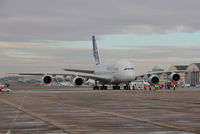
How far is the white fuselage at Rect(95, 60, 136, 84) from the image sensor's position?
60.8 metres

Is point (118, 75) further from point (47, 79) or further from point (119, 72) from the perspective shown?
point (47, 79)

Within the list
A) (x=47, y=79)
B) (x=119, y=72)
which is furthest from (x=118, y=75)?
(x=47, y=79)

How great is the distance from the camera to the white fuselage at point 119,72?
200ft

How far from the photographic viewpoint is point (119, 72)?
62.6 metres

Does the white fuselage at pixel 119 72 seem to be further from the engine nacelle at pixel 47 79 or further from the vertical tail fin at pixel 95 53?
the vertical tail fin at pixel 95 53

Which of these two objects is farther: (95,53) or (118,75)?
(95,53)

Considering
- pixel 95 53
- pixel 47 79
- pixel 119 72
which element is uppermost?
pixel 95 53

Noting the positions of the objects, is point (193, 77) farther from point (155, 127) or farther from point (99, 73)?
point (155, 127)

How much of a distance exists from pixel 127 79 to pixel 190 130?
1969 inches

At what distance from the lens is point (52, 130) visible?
11312mm

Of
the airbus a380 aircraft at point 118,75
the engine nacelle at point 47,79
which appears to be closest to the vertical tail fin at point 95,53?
the airbus a380 aircraft at point 118,75

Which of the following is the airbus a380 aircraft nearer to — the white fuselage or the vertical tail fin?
the white fuselage

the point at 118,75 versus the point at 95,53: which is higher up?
the point at 95,53

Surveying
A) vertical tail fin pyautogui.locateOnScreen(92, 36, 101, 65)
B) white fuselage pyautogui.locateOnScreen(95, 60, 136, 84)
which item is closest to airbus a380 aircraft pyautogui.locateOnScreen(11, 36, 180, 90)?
white fuselage pyautogui.locateOnScreen(95, 60, 136, 84)
